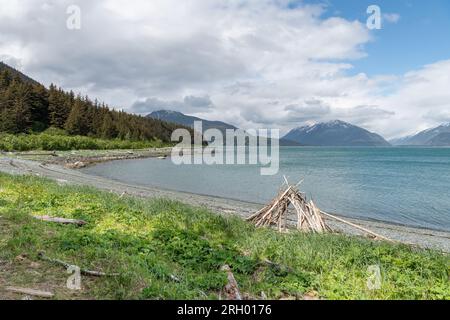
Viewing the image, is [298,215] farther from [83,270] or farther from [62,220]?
[83,270]

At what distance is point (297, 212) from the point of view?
17125 mm

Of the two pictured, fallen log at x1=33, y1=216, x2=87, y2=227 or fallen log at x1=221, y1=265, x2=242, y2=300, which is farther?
fallen log at x1=33, y1=216, x2=87, y2=227

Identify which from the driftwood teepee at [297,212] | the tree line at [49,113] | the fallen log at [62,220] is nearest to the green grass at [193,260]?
the fallen log at [62,220]

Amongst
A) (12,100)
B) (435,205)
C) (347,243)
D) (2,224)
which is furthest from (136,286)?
(12,100)

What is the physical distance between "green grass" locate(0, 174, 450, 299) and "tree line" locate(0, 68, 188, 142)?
9479 centimetres

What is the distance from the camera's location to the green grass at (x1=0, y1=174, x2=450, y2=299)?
7902 millimetres

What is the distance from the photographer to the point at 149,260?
9.34 meters

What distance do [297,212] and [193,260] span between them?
334 inches

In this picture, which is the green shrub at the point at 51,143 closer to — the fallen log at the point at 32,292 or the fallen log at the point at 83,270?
the fallen log at the point at 83,270

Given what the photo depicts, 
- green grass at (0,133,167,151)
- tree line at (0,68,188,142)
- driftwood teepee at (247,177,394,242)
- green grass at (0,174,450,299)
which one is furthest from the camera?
tree line at (0,68,188,142)

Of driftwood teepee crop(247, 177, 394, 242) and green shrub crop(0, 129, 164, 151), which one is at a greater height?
green shrub crop(0, 129, 164, 151)

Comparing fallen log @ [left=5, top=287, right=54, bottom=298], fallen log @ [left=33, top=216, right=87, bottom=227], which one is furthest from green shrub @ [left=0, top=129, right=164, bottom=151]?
fallen log @ [left=5, top=287, right=54, bottom=298]

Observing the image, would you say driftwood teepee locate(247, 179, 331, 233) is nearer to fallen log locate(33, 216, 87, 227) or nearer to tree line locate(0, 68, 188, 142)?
fallen log locate(33, 216, 87, 227)
